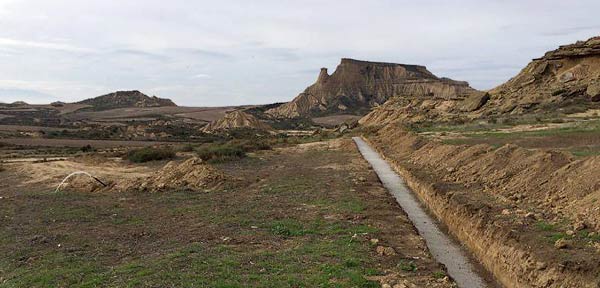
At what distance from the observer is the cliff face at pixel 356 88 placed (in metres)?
145

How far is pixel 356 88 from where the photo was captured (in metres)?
154

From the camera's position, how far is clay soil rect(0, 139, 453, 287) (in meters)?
8.62

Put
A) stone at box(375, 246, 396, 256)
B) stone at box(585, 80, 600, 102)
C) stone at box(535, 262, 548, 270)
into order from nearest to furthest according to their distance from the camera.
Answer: stone at box(535, 262, 548, 270), stone at box(375, 246, 396, 256), stone at box(585, 80, 600, 102)

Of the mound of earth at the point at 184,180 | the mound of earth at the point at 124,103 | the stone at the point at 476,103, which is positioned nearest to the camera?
the mound of earth at the point at 184,180

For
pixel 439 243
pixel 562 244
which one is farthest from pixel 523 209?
pixel 562 244

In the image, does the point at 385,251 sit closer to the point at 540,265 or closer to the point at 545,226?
the point at 540,265

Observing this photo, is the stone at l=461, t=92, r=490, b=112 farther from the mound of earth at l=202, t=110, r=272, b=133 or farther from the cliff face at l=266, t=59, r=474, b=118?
the cliff face at l=266, t=59, r=474, b=118

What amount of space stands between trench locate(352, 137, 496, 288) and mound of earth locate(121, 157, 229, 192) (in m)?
7.05

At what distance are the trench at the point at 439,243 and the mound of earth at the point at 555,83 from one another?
1093 inches

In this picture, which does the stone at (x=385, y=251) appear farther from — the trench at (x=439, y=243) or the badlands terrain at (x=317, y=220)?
the trench at (x=439, y=243)

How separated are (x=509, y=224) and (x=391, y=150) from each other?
2091 cm

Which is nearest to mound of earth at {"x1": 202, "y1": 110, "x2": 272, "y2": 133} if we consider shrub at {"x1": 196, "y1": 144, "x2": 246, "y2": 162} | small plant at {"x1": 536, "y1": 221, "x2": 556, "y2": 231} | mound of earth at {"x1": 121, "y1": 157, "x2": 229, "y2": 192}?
shrub at {"x1": 196, "y1": 144, "x2": 246, "y2": 162}

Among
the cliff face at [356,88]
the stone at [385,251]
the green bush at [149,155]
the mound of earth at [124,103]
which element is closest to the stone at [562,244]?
the stone at [385,251]

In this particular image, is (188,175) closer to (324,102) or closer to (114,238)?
(114,238)
